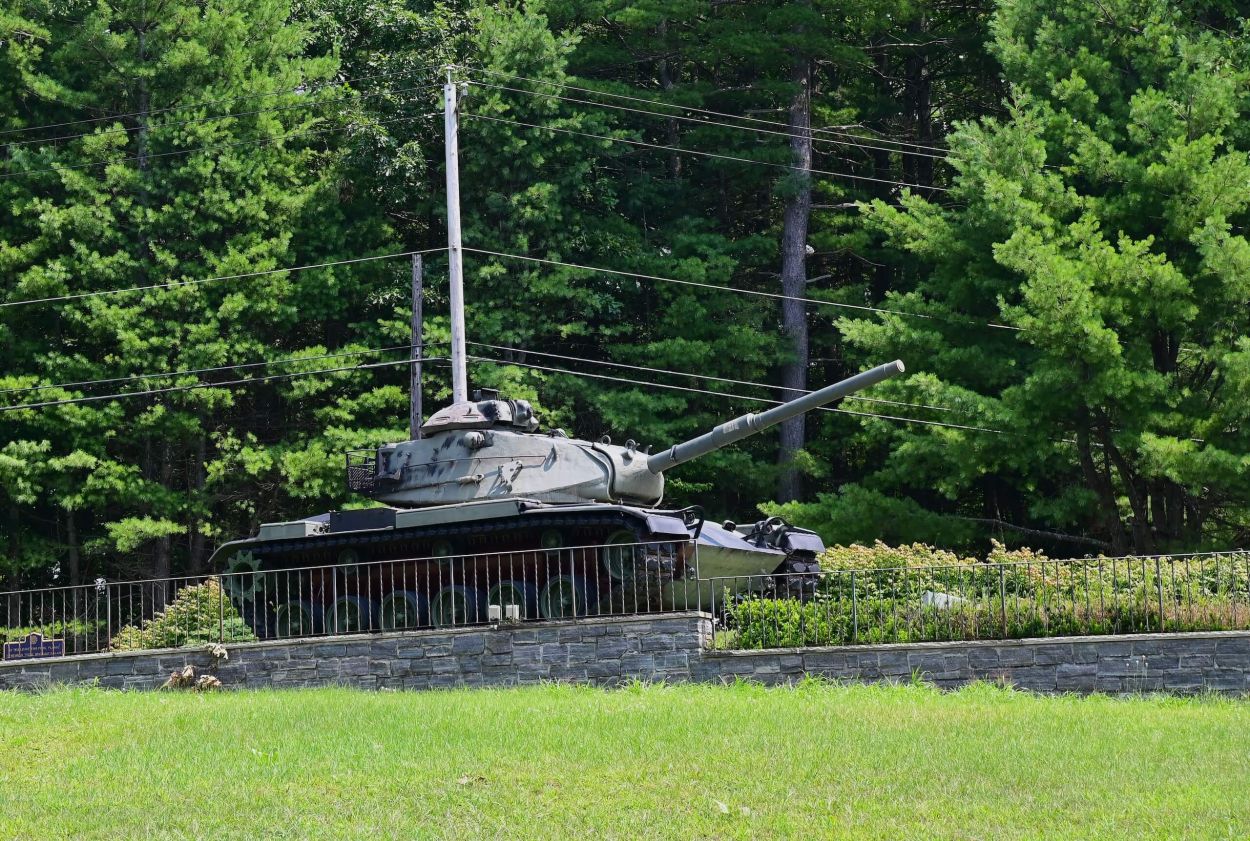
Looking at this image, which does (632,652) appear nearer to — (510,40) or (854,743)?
(854,743)

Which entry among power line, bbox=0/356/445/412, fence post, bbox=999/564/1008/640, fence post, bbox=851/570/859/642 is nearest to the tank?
fence post, bbox=851/570/859/642

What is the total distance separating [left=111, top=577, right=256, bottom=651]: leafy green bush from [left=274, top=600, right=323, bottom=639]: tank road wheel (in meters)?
0.42

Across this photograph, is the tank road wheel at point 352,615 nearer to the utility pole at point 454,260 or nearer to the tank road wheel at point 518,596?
the tank road wheel at point 518,596

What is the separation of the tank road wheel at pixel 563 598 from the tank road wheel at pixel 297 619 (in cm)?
281

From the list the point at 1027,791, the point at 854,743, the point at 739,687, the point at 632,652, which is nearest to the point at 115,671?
the point at 632,652

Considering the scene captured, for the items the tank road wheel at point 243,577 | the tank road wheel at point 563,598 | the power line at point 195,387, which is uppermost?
the power line at point 195,387

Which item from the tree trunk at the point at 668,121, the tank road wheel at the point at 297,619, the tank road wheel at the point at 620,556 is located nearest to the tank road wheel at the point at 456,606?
the tank road wheel at the point at 297,619

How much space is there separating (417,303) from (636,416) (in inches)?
225

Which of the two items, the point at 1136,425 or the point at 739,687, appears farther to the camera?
the point at 1136,425

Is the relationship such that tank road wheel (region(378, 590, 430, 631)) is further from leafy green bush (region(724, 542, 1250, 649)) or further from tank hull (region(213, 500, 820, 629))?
leafy green bush (region(724, 542, 1250, 649))

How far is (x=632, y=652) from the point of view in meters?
16.8

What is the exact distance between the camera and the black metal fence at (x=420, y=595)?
708 inches

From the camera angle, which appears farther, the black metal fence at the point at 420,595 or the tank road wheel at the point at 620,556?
the black metal fence at the point at 420,595

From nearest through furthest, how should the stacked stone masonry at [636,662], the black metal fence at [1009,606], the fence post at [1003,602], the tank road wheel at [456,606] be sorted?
the stacked stone masonry at [636,662], the black metal fence at [1009,606], the fence post at [1003,602], the tank road wheel at [456,606]
